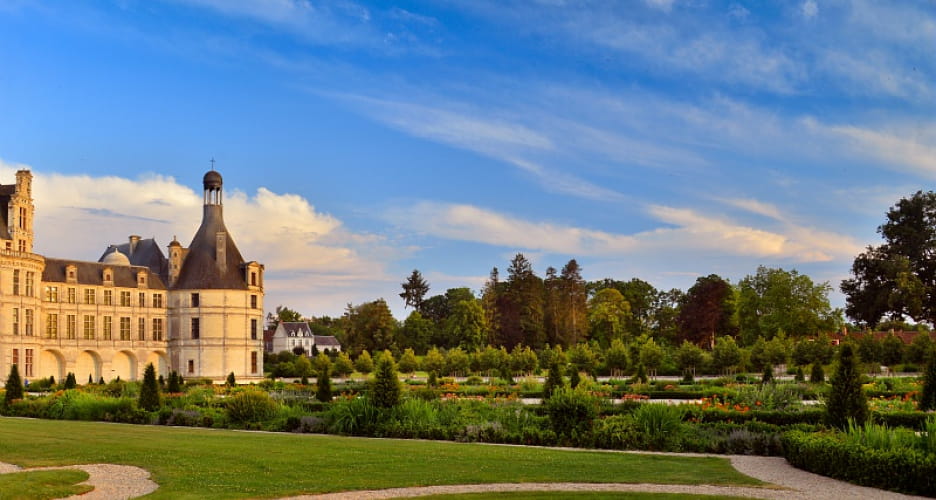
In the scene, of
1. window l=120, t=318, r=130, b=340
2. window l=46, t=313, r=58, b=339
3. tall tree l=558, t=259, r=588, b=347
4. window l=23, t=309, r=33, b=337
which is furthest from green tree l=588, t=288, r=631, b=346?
window l=23, t=309, r=33, b=337

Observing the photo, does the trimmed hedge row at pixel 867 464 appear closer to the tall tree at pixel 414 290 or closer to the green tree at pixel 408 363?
the green tree at pixel 408 363

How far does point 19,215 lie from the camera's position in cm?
5031

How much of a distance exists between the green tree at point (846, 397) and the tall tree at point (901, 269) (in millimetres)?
52686

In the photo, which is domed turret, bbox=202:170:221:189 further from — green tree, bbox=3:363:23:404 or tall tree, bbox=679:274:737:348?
tall tree, bbox=679:274:737:348

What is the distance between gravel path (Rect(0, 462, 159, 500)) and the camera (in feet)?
36.9

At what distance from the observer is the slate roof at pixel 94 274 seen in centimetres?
5478

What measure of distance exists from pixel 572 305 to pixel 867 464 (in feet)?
239

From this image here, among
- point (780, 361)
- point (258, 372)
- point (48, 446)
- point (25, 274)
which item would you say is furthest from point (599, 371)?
point (48, 446)

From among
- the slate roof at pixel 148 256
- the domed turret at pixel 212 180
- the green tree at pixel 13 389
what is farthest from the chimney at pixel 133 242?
the green tree at pixel 13 389

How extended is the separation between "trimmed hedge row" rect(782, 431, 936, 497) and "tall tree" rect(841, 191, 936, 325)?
180 feet

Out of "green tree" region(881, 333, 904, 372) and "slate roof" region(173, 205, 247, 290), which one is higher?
"slate roof" region(173, 205, 247, 290)

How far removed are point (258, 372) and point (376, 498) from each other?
5217 cm

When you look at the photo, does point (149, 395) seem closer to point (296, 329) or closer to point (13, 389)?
point (13, 389)

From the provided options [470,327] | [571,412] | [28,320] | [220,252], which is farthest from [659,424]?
[470,327]
